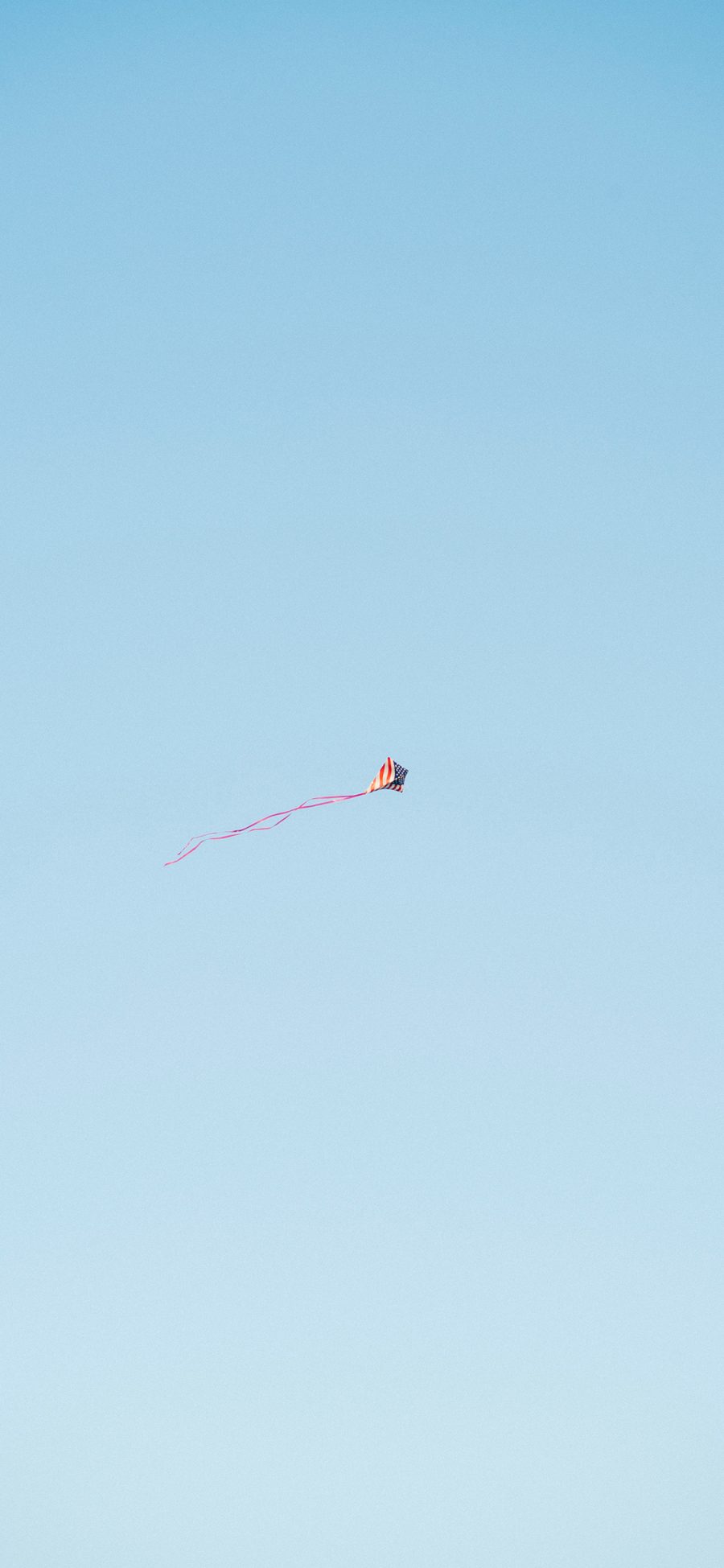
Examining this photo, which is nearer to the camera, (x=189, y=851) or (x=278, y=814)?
(x=278, y=814)

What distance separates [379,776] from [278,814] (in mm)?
2936

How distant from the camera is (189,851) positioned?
67.8ft

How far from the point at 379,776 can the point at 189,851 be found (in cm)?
629

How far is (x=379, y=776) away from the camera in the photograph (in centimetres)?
1867

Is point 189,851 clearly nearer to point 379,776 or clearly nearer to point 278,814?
point 278,814

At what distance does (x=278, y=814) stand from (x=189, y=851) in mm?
3474

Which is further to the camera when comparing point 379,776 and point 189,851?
point 189,851

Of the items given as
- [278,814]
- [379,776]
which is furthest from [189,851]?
[379,776]

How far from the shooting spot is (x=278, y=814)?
1898 cm
